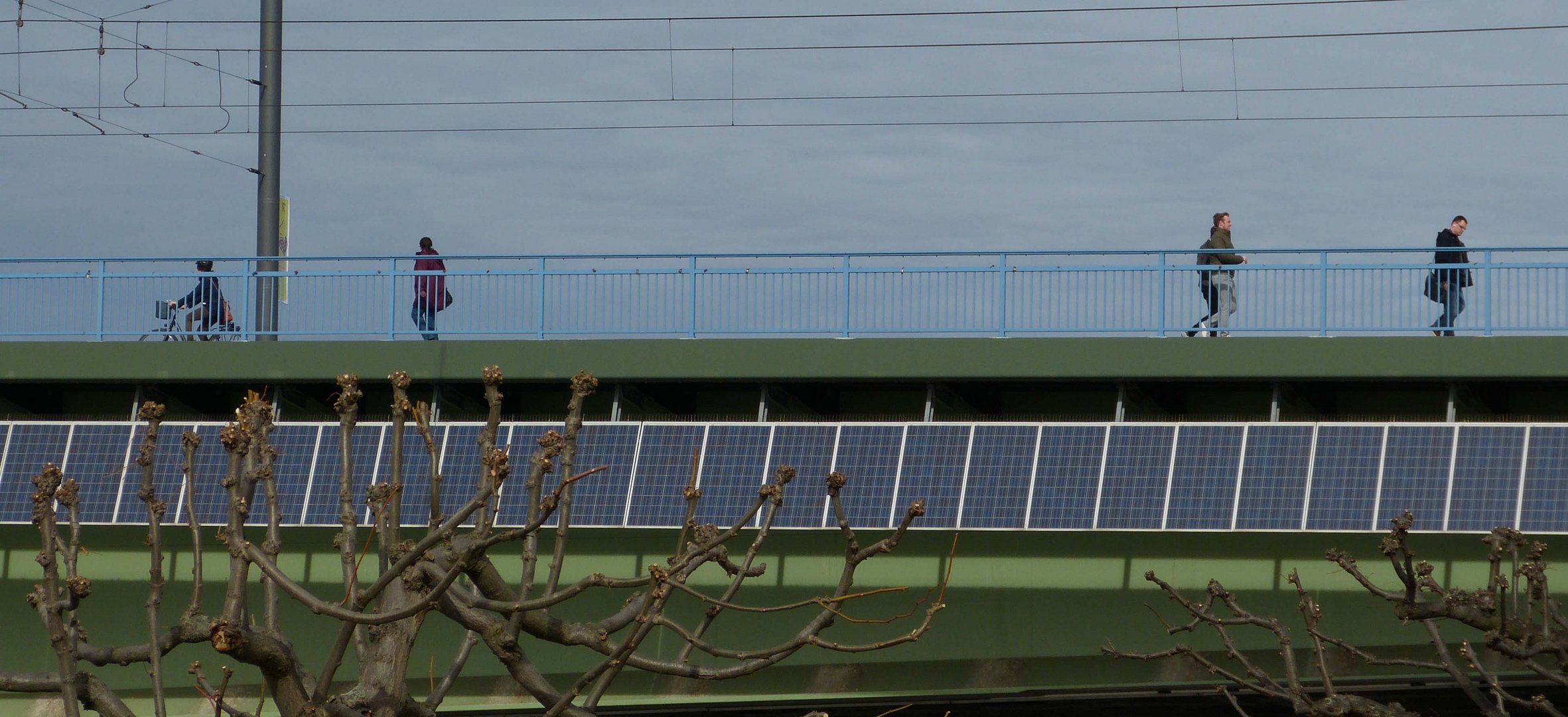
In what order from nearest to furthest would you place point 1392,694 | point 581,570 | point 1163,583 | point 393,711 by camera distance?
point 393,711, point 1163,583, point 581,570, point 1392,694

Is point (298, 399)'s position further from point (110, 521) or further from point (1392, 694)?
point (1392, 694)

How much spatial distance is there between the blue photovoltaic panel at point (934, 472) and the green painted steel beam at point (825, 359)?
672 mm

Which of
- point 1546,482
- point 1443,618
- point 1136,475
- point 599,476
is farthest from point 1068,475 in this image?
point 599,476

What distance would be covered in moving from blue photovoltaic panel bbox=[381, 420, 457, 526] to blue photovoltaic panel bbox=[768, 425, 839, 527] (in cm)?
323

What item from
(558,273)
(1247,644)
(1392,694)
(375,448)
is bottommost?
(1392,694)

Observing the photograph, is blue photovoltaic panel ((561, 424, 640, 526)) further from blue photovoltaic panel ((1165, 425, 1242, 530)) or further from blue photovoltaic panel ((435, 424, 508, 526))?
blue photovoltaic panel ((1165, 425, 1242, 530))

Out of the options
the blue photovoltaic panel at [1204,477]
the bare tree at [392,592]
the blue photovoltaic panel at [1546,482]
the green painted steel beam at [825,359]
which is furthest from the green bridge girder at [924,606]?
the bare tree at [392,592]

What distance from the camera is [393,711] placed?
8.18 m

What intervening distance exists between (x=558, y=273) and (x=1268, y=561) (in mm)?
8077

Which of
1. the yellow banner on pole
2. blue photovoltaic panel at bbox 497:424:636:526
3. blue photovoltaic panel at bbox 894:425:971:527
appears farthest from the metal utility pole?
blue photovoltaic panel at bbox 894:425:971:527

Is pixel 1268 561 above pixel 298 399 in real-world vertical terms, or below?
below

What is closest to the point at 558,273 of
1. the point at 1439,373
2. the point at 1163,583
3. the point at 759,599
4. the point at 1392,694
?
the point at 759,599

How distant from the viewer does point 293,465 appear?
1859cm

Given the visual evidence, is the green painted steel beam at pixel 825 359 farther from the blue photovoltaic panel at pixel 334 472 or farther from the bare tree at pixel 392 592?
the bare tree at pixel 392 592
